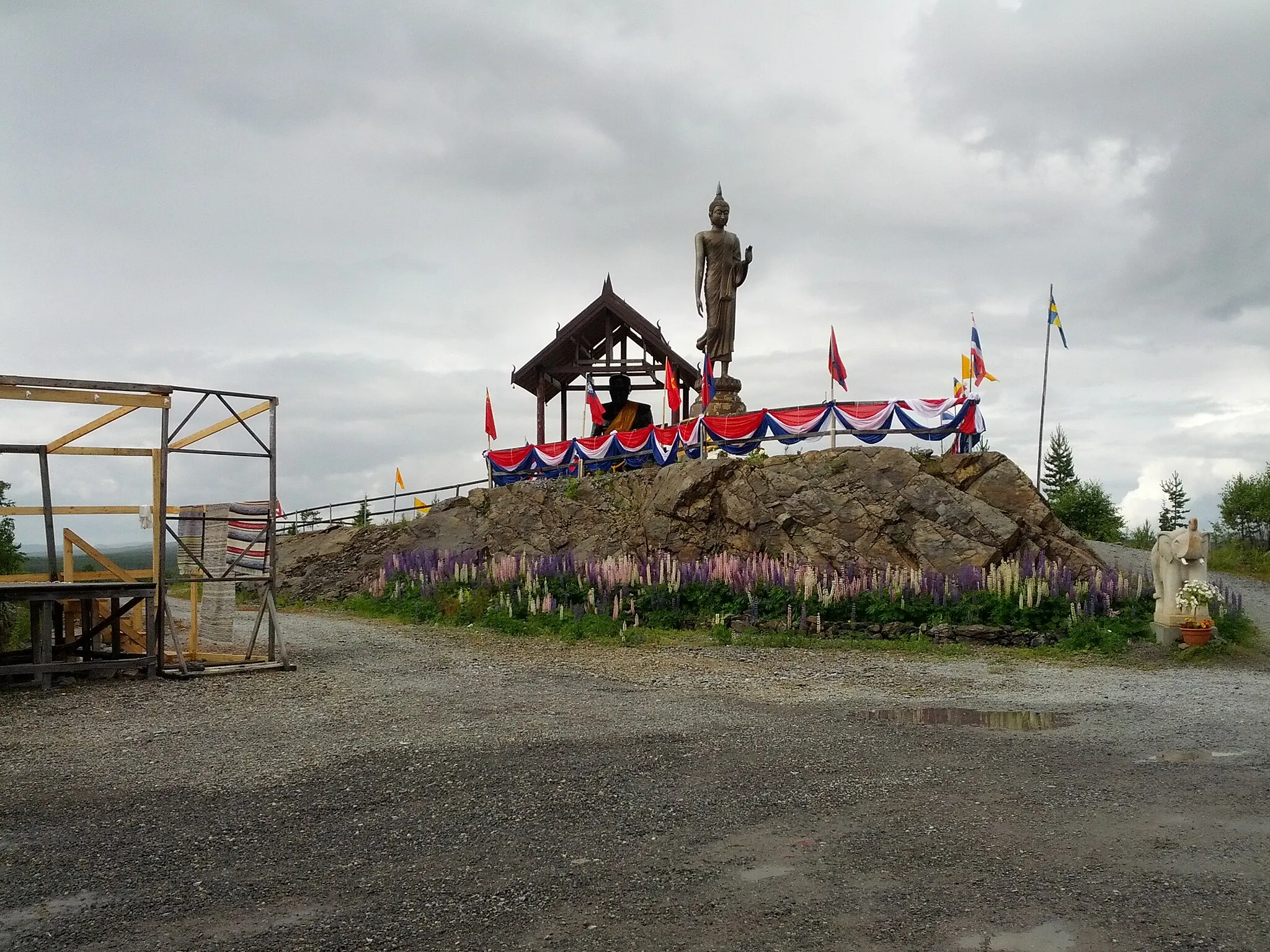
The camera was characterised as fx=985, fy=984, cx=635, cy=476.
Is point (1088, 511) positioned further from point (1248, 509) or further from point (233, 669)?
point (233, 669)

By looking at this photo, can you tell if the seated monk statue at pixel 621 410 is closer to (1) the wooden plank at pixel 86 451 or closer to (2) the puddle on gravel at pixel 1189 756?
(1) the wooden plank at pixel 86 451

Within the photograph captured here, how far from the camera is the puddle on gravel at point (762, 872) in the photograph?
4754mm

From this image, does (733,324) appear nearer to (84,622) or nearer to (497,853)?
(84,622)

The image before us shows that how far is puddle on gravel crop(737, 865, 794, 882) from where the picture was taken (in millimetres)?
4754

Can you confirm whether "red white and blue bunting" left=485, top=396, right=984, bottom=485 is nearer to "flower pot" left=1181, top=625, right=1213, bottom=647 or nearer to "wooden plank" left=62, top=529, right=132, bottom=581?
"flower pot" left=1181, top=625, right=1213, bottom=647

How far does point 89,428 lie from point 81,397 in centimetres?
106

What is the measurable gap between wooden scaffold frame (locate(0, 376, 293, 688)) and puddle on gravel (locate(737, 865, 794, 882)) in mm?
8486

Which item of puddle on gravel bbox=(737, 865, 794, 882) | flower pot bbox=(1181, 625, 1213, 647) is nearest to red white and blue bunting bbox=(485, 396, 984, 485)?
flower pot bbox=(1181, 625, 1213, 647)

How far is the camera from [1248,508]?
45.1 meters

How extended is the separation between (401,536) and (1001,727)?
19473 mm

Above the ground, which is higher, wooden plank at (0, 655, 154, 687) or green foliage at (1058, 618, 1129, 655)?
wooden plank at (0, 655, 154, 687)

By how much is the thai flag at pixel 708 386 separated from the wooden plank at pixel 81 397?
14113 mm

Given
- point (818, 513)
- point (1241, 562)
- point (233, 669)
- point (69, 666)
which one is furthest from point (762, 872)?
point (1241, 562)

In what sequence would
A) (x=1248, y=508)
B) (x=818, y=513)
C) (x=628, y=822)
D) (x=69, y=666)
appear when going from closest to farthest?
(x=628, y=822), (x=69, y=666), (x=818, y=513), (x=1248, y=508)
